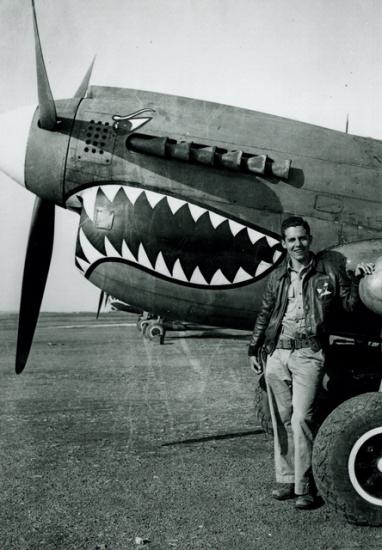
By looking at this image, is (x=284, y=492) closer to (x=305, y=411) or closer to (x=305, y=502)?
(x=305, y=502)

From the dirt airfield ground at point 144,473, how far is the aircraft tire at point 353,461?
5.0 inches

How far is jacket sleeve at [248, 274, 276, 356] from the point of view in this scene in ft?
13.3

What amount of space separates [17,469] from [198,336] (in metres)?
16.4

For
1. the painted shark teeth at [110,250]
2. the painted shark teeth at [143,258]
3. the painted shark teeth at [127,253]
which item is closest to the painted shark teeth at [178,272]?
the painted shark teeth at [143,258]

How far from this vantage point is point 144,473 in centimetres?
445

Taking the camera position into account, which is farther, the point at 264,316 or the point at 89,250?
the point at 89,250

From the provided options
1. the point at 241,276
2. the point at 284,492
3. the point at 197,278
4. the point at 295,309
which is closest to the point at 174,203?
the point at 197,278

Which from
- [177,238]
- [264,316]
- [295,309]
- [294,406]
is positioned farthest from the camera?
[177,238]

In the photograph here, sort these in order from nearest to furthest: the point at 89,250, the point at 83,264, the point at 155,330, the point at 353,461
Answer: the point at 353,461 → the point at 89,250 → the point at 83,264 → the point at 155,330

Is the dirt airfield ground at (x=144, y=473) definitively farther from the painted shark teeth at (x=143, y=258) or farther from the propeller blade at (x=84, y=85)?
the propeller blade at (x=84, y=85)

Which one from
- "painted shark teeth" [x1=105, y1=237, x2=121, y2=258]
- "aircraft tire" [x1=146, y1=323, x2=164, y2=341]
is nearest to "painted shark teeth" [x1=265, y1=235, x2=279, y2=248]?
"painted shark teeth" [x1=105, y1=237, x2=121, y2=258]

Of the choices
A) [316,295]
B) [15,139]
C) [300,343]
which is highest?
[15,139]

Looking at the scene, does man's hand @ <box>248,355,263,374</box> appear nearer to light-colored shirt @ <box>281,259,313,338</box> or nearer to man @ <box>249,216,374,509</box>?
man @ <box>249,216,374,509</box>

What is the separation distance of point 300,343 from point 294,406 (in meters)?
0.42
